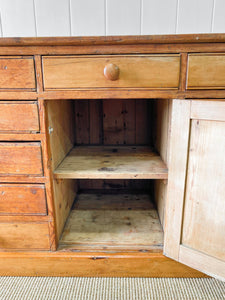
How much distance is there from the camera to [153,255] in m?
0.88

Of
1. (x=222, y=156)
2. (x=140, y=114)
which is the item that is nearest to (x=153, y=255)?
(x=222, y=156)

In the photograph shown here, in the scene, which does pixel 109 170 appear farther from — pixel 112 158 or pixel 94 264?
pixel 94 264

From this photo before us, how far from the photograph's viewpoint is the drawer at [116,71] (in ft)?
2.39

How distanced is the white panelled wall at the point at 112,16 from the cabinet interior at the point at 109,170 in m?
0.43

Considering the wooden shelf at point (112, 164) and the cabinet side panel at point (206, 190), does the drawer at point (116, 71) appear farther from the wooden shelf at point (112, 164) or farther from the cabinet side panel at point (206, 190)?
the wooden shelf at point (112, 164)

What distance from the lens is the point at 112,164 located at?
38.7 inches

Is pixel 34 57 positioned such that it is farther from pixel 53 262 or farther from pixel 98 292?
pixel 98 292

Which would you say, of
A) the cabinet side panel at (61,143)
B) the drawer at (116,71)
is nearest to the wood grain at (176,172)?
the drawer at (116,71)

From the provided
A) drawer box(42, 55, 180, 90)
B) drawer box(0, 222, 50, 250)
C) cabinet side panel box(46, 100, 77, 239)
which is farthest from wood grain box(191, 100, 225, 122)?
drawer box(0, 222, 50, 250)

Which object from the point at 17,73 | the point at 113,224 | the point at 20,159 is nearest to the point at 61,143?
the point at 20,159

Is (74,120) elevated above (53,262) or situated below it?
above

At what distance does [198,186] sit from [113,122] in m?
0.71

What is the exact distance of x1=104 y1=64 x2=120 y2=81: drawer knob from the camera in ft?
2.33

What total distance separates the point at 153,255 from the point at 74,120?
0.88m
